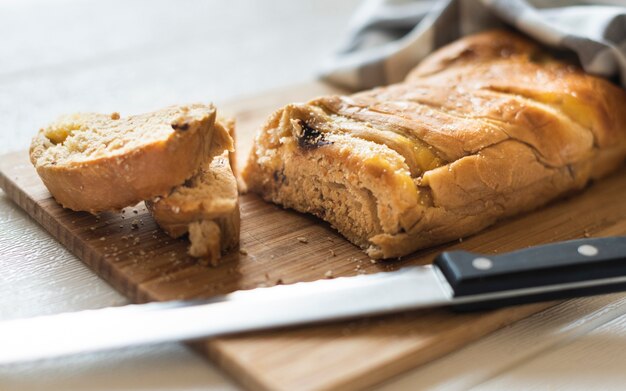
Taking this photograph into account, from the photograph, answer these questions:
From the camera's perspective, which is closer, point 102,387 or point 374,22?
point 102,387

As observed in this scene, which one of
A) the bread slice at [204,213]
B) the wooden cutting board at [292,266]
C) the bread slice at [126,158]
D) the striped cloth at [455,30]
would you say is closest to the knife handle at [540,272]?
the wooden cutting board at [292,266]

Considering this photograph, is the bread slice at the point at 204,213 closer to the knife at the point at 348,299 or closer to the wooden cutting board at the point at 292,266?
the wooden cutting board at the point at 292,266

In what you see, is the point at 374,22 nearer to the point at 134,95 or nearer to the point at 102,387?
the point at 134,95

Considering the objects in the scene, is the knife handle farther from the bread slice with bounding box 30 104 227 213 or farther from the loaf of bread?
the bread slice with bounding box 30 104 227 213

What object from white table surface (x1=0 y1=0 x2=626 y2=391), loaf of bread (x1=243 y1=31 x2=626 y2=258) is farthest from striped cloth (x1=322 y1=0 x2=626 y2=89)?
white table surface (x1=0 y1=0 x2=626 y2=391)

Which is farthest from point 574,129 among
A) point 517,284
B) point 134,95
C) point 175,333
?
point 134,95

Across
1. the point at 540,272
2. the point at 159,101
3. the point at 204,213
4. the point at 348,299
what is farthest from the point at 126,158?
the point at 159,101
